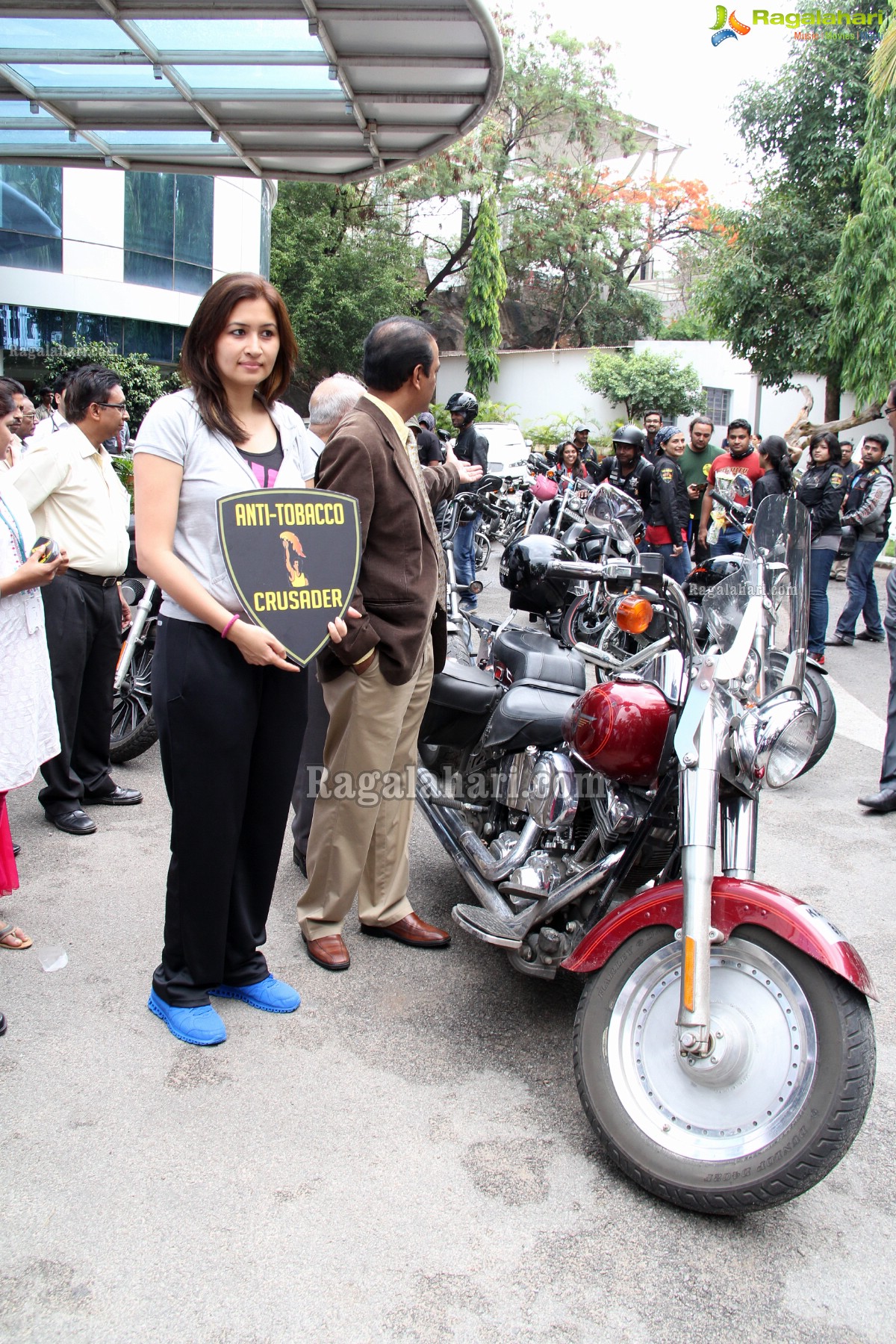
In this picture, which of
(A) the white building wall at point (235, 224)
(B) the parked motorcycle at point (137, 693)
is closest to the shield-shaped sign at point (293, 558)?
(B) the parked motorcycle at point (137, 693)

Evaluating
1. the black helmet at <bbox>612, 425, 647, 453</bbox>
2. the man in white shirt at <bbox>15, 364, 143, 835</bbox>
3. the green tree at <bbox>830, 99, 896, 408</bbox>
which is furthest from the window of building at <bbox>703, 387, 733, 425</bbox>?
the man in white shirt at <bbox>15, 364, 143, 835</bbox>

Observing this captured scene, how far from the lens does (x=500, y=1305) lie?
1972 mm

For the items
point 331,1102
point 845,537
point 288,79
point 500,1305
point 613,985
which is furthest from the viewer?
point 845,537

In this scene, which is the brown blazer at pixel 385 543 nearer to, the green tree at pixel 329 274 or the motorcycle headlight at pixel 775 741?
the motorcycle headlight at pixel 775 741

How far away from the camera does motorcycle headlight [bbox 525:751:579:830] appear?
2.93 meters

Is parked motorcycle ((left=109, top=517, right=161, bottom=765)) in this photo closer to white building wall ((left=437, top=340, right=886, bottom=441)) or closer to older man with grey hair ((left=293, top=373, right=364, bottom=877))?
older man with grey hair ((left=293, top=373, right=364, bottom=877))

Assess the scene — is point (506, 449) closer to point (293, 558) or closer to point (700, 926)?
point (293, 558)

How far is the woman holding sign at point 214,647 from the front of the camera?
2.51 metres

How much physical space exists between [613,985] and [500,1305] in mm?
678

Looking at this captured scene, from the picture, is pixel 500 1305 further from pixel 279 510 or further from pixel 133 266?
pixel 133 266

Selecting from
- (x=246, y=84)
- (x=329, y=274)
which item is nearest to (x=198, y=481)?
(x=246, y=84)

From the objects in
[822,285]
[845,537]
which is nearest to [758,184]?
[822,285]

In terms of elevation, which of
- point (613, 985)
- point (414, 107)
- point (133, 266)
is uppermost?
point (133, 266)

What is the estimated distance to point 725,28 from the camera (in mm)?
17297
